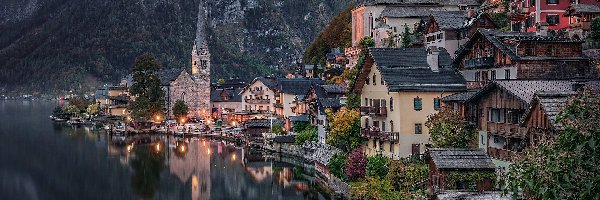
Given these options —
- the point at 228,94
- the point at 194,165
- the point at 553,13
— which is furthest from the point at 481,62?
the point at 228,94

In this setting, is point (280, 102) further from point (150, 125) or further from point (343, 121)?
point (343, 121)

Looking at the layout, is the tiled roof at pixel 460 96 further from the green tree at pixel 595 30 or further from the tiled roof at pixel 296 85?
the tiled roof at pixel 296 85

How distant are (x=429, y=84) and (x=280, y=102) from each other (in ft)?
180

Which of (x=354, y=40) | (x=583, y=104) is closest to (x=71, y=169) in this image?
(x=354, y=40)

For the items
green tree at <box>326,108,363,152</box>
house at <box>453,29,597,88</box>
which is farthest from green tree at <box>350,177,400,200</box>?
green tree at <box>326,108,363,152</box>

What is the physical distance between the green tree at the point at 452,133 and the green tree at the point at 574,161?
2179 cm

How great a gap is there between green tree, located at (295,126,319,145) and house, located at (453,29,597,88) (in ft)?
98.8

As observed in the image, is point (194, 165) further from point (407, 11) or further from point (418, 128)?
point (418, 128)

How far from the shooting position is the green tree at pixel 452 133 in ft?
141

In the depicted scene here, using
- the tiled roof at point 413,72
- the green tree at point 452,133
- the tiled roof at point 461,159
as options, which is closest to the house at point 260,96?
the tiled roof at point 413,72

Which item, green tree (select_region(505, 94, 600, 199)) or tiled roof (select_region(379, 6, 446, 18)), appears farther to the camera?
tiled roof (select_region(379, 6, 446, 18))

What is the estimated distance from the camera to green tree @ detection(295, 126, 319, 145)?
250ft

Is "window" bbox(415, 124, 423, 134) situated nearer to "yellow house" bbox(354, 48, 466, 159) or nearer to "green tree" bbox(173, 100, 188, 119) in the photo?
"yellow house" bbox(354, 48, 466, 159)

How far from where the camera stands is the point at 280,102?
343 ft
